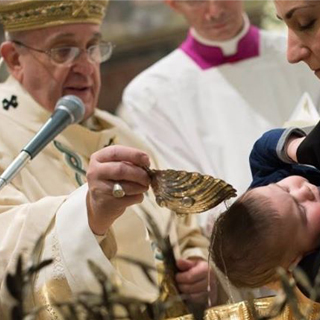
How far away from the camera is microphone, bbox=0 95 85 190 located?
290 centimetres

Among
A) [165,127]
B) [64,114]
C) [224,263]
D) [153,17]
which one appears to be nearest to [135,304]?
[224,263]

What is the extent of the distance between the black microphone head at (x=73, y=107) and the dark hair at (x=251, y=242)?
A: 2.62 ft

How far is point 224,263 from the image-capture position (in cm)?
252

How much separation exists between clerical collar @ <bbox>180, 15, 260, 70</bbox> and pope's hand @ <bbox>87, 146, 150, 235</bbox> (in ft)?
6.31

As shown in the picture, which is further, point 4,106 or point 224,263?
point 4,106

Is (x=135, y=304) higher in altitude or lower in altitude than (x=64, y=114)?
higher

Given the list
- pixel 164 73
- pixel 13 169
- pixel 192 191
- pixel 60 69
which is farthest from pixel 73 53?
pixel 192 191

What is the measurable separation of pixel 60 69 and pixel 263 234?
130cm

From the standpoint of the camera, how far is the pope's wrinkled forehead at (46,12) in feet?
11.7

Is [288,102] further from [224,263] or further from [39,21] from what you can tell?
[224,263]

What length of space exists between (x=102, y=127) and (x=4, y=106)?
34 centimetres

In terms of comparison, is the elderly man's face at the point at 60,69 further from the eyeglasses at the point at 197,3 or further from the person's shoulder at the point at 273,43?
the person's shoulder at the point at 273,43

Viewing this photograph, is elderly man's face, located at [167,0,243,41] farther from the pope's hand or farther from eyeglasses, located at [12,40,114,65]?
the pope's hand

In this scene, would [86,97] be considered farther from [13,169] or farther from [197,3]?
[197,3]
